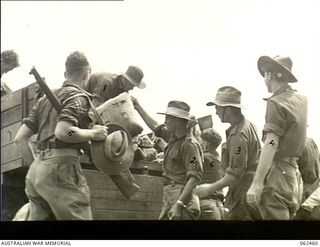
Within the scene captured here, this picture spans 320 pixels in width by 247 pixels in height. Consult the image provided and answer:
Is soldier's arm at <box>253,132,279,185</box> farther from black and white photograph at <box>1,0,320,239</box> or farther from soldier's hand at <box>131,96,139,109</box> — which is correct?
soldier's hand at <box>131,96,139,109</box>

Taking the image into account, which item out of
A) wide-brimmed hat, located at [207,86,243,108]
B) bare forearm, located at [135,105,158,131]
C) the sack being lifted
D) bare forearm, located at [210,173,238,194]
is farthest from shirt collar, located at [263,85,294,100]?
the sack being lifted

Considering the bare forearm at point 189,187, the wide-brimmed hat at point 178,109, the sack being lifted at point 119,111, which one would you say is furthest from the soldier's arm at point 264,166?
the sack being lifted at point 119,111

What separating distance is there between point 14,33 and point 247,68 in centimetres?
116

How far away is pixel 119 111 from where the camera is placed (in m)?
3.24

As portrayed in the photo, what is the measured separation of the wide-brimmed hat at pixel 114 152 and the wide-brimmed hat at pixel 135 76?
209mm

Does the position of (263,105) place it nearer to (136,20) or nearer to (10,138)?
(136,20)

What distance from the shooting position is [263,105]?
302 cm

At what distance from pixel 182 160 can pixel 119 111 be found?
0.37 m

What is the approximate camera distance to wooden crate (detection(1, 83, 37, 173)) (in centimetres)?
337

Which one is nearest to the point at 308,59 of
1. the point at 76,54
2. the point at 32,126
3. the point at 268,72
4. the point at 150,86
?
the point at 268,72

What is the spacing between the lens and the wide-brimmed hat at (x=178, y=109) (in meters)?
3.12

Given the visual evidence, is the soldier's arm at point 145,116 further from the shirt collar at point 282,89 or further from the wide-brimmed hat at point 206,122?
the shirt collar at point 282,89

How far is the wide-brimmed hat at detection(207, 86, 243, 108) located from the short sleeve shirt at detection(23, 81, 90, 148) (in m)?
0.57

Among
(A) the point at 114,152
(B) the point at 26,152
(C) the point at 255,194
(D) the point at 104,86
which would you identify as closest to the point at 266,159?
(C) the point at 255,194
